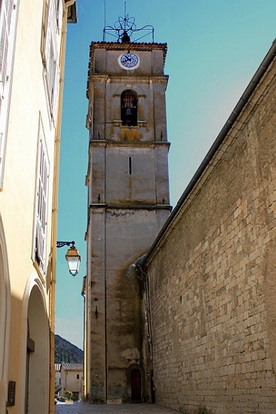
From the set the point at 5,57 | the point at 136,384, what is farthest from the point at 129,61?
the point at 5,57

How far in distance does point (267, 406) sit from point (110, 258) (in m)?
12.9

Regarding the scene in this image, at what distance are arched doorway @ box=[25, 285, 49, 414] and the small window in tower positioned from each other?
→ 16.9 meters

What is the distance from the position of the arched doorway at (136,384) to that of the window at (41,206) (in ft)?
40.3

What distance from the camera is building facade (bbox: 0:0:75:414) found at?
4520 mm

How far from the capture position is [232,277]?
9469mm

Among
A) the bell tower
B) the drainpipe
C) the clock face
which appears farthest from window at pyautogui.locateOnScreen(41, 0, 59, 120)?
the clock face

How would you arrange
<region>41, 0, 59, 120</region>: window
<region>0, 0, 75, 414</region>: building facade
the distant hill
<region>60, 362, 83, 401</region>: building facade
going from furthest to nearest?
1. the distant hill
2. <region>60, 362, 83, 401</region>: building facade
3. <region>41, 0, 59, 120</region>: window
4. <region>0, 0, 75, 414</region>: building facade

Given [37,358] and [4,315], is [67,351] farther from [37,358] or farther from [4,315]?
[4,315]

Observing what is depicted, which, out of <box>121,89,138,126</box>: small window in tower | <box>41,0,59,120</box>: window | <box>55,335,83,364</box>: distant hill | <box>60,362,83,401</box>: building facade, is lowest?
<box>60,362,83,401</box>: building facade

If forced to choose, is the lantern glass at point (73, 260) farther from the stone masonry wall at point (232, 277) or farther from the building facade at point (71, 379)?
the building facade at point (71, 379)

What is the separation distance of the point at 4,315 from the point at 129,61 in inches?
849

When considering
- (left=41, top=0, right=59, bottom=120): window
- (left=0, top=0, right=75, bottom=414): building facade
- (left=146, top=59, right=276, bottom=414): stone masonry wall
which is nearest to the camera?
(left=0, top=0, right=75, bottom=414): building facade

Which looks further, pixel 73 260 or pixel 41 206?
pixel 73 260

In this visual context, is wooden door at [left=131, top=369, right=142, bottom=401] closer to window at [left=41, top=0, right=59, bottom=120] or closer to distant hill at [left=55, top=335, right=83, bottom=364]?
window at [left=41, top=0, right=59, bottom=120]
